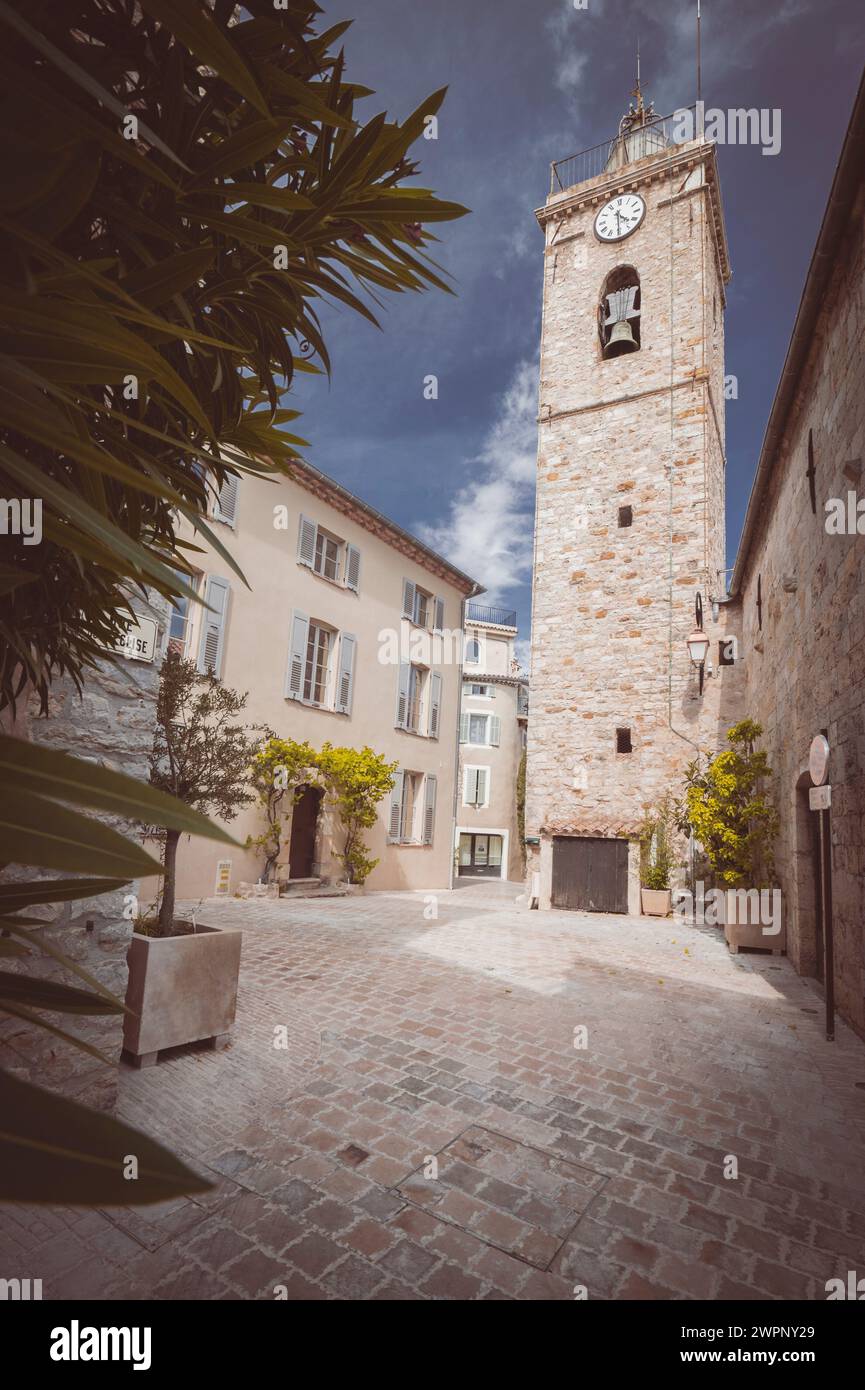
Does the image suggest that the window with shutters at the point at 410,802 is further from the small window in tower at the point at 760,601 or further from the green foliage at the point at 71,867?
the green foliage at the point at 71,867

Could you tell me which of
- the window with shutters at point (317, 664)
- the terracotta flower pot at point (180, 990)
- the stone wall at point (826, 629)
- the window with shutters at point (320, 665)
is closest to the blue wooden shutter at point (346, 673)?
the window with shutters at point (320, 665)

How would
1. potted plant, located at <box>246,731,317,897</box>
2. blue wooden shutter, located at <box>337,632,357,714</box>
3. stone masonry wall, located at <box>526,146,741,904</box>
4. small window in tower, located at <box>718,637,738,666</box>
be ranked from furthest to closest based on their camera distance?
blue wooden shutter, located at <box>337,632,357,714</box>, stone masonry wall, located at <box>526,146,741,904</box>, small window in tower, located at <box>718,637,738,666</box>, potted plant, located at <box>246,731,317,897</box>

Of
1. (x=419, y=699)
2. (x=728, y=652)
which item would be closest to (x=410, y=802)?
(x=419, y=699)

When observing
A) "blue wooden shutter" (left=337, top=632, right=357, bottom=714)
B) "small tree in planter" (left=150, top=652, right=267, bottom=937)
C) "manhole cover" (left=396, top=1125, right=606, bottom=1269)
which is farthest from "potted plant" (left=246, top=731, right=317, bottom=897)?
"manhole cover" (left=396, top=1125, right=606, bottom=1269)

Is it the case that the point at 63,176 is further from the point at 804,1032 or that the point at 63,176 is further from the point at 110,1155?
the point at 804,1032

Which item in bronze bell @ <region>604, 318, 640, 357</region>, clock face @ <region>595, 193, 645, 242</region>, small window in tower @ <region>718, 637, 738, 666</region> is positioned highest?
clock face @ <region>595, 193, 645, 242</region>

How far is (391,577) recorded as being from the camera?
14.2 meters

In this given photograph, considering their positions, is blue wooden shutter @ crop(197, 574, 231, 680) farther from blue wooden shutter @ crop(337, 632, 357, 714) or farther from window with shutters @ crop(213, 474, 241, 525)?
blue wooden shutter @ crop(337, 632, 357, 714)

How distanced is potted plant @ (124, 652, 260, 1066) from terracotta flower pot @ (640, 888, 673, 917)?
885 centimetres

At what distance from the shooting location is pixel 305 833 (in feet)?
41.6

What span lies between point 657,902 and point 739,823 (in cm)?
356

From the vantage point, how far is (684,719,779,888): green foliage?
784cm

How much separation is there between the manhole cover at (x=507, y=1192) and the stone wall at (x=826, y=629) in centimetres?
272

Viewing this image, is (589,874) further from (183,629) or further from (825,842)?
(183,629)
